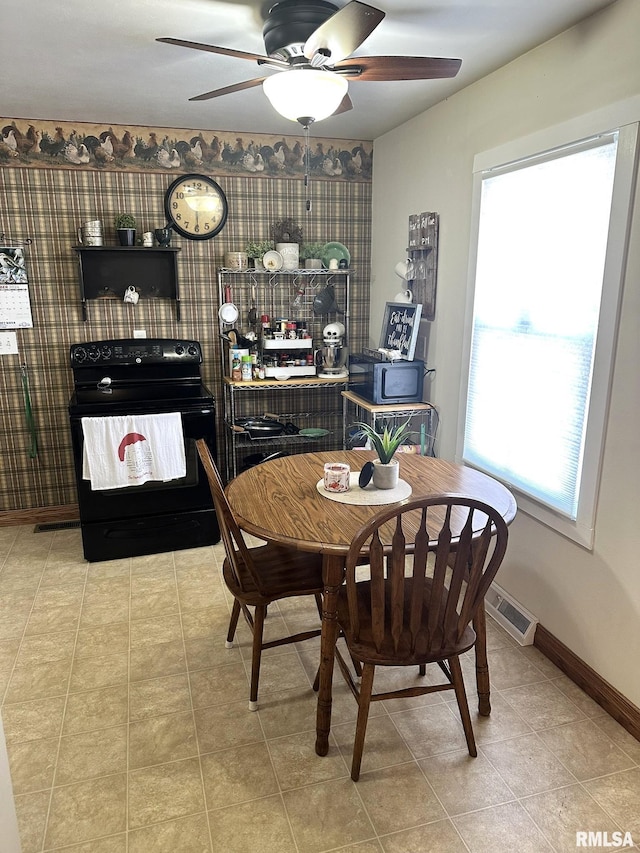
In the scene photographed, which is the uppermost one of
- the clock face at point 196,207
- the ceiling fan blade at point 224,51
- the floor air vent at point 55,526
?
the ceiling fan blade at point 224,51

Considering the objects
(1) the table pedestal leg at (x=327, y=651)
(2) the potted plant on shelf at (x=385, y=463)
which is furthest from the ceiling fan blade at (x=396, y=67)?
(1) the table pedestal leg at (x=327, y=651)

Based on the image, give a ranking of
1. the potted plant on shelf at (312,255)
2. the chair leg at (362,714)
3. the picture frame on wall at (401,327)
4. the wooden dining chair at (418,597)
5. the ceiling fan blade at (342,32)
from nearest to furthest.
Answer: the ceiling fan blade at (342,32) → the wooden dining chair at (418,597) → the chair leg at (362,714) → the picture frame on wall at (401,327) → the potted plant on shelf at (312,255)

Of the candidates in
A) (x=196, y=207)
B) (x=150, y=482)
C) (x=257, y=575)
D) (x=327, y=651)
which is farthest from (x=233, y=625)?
(x=196, y=207)

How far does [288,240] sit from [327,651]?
279 cm

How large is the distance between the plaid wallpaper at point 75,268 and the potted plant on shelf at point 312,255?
7cm

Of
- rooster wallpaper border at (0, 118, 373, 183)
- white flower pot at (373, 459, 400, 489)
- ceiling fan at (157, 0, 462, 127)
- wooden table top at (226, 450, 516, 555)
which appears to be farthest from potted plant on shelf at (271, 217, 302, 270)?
white flower pot at (373, 459, 400, 489)

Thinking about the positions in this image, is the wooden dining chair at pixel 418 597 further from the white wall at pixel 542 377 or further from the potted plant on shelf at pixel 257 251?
the potted plant on shelf at pixel 257 251

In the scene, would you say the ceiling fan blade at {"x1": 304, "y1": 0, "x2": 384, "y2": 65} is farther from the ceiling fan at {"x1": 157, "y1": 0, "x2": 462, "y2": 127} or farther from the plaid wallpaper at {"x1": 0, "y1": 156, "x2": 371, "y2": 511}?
the plaid wallpaper at {"x1": 0, "y1": 156, "x2": 371, "y2": 511}

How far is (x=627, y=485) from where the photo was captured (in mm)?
2037

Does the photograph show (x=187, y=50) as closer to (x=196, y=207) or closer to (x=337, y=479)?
(x=196, y=207)

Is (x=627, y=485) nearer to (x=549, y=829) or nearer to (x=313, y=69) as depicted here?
(x=549, y=829)

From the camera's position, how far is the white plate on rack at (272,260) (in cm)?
375

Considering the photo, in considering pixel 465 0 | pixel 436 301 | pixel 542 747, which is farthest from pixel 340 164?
pixel 542 747

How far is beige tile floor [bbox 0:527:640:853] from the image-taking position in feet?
5.47
